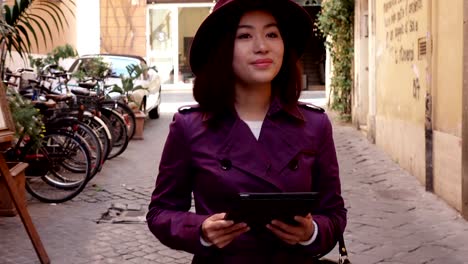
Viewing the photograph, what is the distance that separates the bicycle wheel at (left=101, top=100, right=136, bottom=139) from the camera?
1144cm

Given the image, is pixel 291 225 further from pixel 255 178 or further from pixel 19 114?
pixel 19 114

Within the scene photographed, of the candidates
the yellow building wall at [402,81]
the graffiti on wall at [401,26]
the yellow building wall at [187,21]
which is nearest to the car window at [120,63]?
the yellow building wall at [402,81]

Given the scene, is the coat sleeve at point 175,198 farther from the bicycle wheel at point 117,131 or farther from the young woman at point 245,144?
the bicycle wheel at point 117,131

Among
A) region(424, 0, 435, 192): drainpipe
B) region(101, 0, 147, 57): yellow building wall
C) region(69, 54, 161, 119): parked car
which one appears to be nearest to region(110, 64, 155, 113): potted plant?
region(69, 54, 161, 119): parked car

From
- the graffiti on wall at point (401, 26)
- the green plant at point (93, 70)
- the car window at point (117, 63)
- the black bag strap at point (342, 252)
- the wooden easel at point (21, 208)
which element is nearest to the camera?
the black bag strap at point (342, 252)

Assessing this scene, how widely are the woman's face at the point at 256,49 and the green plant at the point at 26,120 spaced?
17.8ft

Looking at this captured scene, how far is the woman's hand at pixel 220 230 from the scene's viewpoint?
73.4 inches

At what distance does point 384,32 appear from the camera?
11.8m

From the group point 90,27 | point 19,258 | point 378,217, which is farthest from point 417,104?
point 90,27

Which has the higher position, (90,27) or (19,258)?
(90,27)

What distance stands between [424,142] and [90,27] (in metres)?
17.8

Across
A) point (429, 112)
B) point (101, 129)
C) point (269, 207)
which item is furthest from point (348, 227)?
point (269, 207)

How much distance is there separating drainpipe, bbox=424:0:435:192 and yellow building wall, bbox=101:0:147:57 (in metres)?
22.2

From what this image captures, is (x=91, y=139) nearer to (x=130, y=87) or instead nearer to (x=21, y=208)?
(x=21, y=208)
